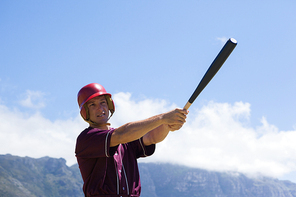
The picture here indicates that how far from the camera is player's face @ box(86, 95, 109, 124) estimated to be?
654 cm

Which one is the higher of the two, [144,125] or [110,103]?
[110,103]

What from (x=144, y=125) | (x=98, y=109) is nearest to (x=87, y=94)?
(x=98, y=109)

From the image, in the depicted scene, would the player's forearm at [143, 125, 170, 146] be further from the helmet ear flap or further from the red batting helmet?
the red batting helmet

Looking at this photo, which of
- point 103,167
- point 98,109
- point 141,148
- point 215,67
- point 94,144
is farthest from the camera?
point 141,148

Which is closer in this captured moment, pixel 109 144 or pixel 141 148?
pixel 109 144

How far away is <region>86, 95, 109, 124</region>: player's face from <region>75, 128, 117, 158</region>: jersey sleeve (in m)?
0.48

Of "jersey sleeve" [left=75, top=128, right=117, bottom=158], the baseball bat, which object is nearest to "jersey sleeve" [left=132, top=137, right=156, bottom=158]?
"jersey sleeve" [left=75, top=128, right=117, bottom=158]

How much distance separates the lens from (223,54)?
16.8 feet

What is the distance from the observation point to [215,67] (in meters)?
5.29

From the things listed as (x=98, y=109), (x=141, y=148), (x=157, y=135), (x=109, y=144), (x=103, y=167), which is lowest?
(x=103, y=167)

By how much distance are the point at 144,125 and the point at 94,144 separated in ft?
3.42

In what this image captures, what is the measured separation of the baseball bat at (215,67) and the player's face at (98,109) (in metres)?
1.93

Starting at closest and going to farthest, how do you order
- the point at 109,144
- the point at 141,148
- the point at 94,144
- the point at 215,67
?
the point at 215,67, the point at 109,144, the point at 94,144, the point at 141,148

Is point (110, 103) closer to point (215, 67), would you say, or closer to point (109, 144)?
point (109, 144)
